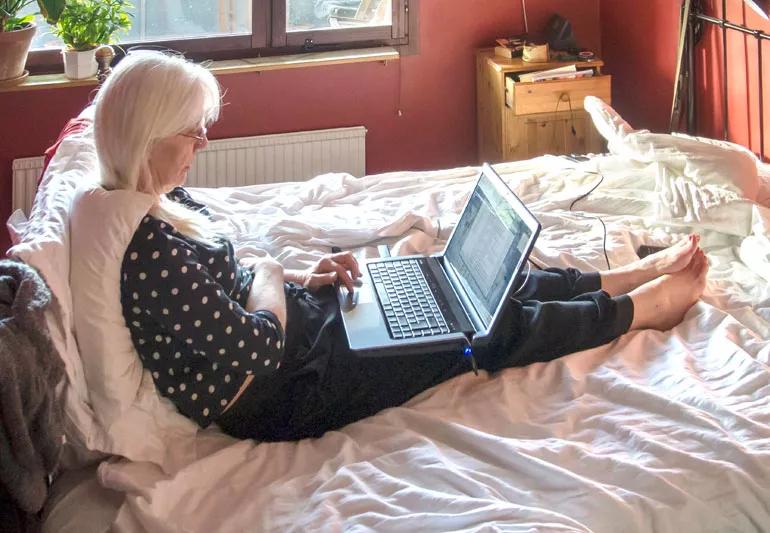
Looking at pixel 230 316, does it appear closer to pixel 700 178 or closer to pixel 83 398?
pixel 83 398

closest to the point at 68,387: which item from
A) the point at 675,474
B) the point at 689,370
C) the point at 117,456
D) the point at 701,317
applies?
the point at 117,456

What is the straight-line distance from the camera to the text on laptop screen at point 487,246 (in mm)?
1752

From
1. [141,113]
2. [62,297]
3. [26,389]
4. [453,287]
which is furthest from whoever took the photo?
[453,287]

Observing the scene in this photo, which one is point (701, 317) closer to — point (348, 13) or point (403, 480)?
point (403, 480)

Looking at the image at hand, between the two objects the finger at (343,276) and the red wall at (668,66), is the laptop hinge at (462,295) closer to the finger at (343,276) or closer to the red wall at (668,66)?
the finger at (343,276)

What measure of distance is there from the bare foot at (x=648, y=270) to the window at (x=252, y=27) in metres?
1.81

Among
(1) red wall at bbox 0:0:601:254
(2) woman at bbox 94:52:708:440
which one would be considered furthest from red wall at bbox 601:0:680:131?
(2) woman at bbox 94:52:708:440

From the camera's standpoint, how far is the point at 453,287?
1.99 meters

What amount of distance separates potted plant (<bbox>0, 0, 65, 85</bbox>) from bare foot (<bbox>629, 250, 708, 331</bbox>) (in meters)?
2.04

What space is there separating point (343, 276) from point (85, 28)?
165cm

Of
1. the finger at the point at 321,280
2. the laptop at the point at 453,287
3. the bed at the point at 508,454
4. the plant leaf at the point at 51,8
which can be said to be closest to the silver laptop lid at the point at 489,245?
the laptop at the point at 453,287

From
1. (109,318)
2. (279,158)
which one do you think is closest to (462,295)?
(109,318)

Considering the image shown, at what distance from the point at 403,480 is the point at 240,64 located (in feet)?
7.40

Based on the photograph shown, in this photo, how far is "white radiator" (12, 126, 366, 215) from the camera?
3391 mm
